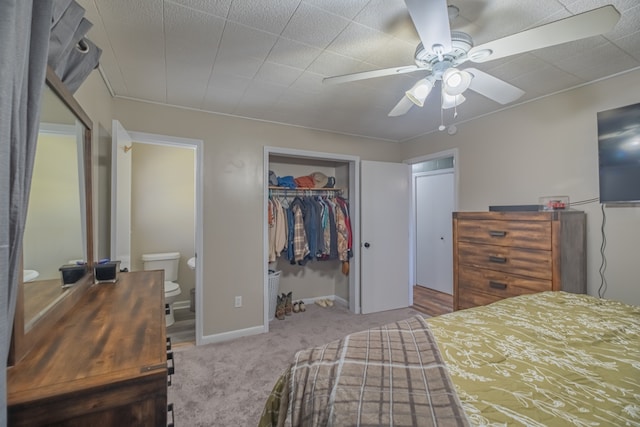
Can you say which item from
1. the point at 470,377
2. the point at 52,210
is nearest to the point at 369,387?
the point at 470,377

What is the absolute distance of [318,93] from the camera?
2377 mm

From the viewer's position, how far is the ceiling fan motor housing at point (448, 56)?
51.6 inches

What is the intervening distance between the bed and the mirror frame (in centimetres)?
75

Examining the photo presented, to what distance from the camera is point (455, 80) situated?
1398 mm

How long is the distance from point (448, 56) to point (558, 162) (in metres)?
1.74

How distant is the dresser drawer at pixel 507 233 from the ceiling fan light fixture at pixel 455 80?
1338 millimetres

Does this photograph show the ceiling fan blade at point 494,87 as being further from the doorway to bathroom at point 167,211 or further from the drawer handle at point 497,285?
the doorway to bathroom at point 167,211

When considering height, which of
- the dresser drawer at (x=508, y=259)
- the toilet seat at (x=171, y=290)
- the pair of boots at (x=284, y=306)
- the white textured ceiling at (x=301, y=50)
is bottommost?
the pair of boots at (x=284, y=306)

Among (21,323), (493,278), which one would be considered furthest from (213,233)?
(493,278)

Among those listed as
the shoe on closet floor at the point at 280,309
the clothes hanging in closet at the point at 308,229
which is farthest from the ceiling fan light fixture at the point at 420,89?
the shoe on closet floor at the point at 280,309

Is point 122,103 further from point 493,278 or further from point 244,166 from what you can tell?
point 493,278

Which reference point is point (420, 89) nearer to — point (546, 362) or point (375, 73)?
point (375, 73)

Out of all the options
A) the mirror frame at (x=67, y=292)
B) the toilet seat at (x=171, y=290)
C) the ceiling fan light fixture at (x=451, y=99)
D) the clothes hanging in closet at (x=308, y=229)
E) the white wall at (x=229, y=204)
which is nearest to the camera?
the mirror frame at (x=67, y=292)

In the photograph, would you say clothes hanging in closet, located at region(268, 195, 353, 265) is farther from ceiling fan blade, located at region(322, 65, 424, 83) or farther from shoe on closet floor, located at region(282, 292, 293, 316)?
ceiling fan blade, located at region(322, 65, 424, 83)
